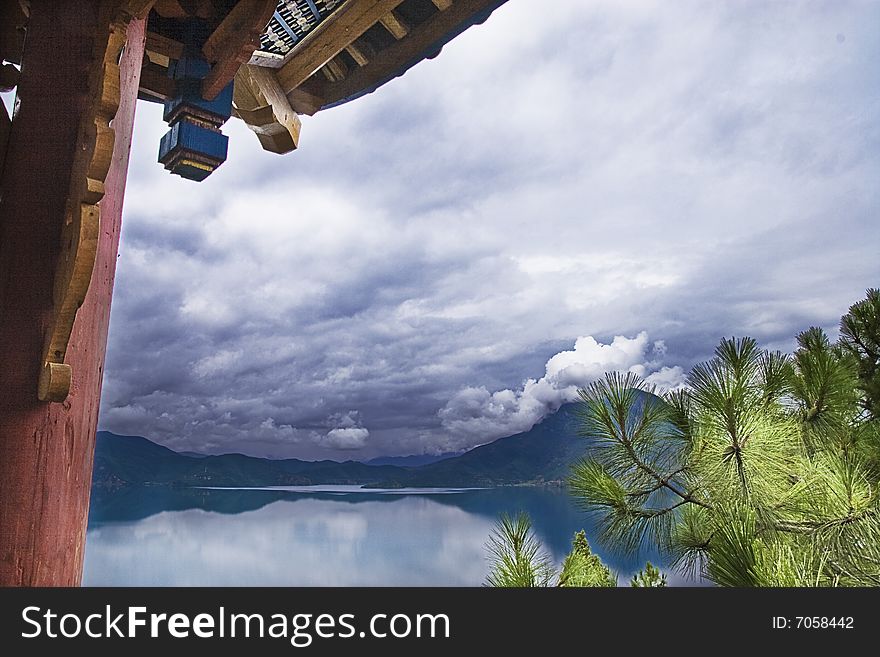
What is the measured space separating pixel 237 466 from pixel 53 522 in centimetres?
185

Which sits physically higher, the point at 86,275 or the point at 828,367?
the point at 828,367

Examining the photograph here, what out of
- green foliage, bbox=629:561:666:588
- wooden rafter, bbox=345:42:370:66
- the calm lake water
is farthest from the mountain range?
wooden rafter, bbox=345:42:370:66

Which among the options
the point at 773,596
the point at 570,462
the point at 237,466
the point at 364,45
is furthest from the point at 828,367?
the point at 237,466

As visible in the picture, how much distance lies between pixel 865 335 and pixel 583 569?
4.19ft

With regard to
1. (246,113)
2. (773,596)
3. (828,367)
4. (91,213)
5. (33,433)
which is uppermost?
(246,113)

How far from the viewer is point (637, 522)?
1.51 m

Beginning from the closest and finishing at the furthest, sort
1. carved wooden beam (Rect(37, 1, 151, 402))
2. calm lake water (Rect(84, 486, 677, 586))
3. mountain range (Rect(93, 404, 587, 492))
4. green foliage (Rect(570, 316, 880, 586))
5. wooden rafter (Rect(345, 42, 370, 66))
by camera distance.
→ carved wooden beam (Rect(37, 1, 151, 402)), wooden rafter (Rect(345, 42, 370, 66)), green foliage (Rect(570, 316, 880, 586)), calm lake water (Rect(84, 486, 677, 586)), mountain range (Rect(93, 404, 587, 492))

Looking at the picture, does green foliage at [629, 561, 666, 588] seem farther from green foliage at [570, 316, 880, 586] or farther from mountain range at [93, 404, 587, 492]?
green foliage at [570, 316, 880, 586]

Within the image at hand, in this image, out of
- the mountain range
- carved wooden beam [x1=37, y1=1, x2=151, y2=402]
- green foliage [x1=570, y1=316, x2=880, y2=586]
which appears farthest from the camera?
the mountain range

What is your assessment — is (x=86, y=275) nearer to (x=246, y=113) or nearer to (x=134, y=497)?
(x=246, y=113)

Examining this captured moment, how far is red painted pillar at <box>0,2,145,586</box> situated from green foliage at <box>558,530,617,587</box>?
118 centimetres

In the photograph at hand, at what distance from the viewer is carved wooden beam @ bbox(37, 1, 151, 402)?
422 millimetres

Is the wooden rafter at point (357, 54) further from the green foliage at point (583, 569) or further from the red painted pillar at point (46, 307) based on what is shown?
the green foliage at point (583, 569)

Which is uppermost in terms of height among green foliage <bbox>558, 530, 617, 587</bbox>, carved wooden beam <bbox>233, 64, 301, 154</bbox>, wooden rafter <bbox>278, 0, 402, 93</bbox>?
wooden rafter <bbox>278, 0, 402, 93</bbox>
